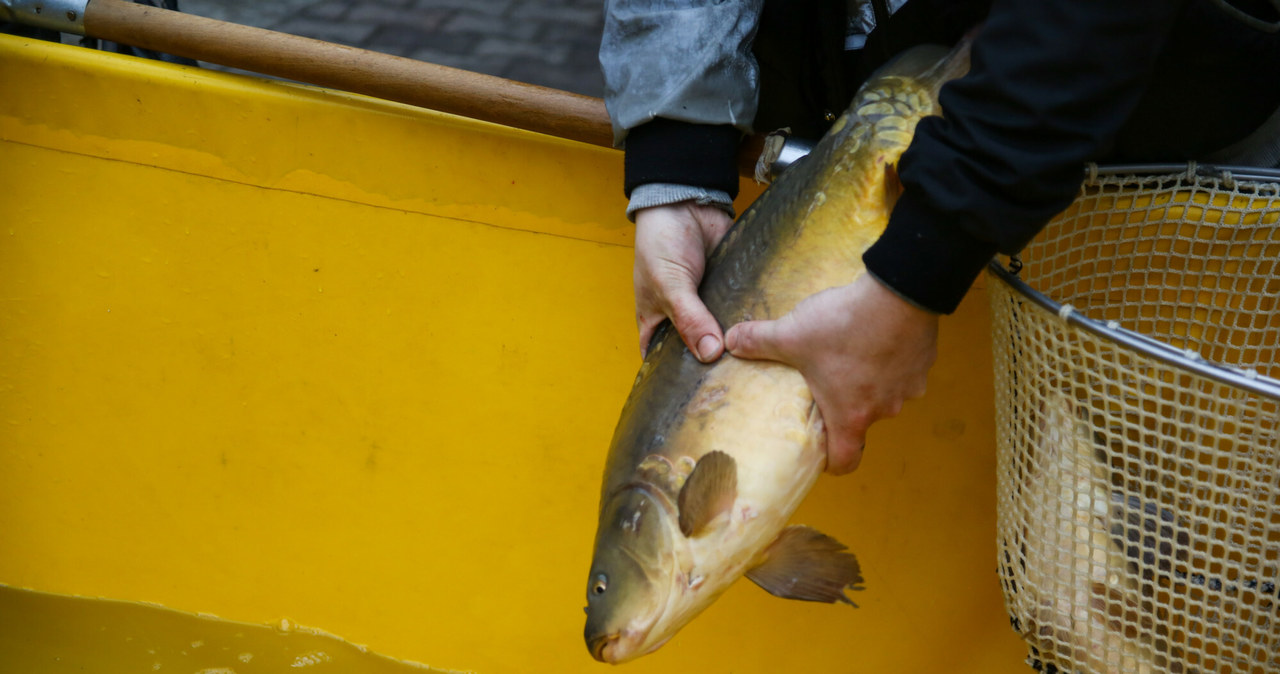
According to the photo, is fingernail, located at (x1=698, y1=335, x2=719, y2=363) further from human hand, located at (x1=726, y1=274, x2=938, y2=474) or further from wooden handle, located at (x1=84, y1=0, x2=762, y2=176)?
wooden handle, located at (x1=84, y1=0, x2=762, y2=176)

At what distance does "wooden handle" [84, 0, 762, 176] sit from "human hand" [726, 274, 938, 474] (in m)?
0.43

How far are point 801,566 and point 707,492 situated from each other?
0.13m

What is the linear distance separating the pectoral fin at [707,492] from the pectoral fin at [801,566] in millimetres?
85

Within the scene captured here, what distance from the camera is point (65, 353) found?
1.39 m

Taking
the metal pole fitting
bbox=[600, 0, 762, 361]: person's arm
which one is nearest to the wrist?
bbox=[600, 0, 762, 361]: person's arm

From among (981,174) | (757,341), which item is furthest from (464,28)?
(981,174)

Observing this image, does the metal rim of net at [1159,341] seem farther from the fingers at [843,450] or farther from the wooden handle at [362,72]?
the wooden handle at [362,72]

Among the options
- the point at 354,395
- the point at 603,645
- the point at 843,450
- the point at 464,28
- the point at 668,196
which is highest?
the point at 668,196

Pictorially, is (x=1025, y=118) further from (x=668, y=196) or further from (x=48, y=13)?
(x=48, y=13)

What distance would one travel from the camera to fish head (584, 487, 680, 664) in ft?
2.66

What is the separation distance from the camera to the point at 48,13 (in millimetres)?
1296

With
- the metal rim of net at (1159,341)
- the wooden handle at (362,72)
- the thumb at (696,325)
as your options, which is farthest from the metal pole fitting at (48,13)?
the metal rim of net at (1159,341)

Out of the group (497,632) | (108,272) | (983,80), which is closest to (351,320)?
(108,272)

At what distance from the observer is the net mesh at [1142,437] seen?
2.63ft
